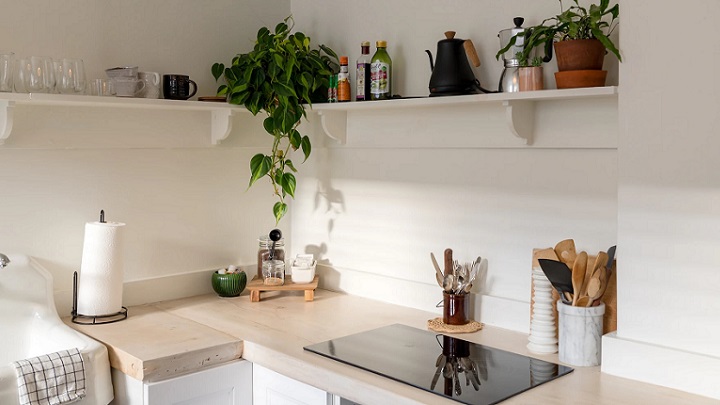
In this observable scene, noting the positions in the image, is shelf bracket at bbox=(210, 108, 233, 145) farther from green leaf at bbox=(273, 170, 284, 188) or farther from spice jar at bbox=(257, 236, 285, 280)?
spice jar at bbox=(257, 236, 285, 280)

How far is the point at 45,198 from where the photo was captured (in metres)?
2.35

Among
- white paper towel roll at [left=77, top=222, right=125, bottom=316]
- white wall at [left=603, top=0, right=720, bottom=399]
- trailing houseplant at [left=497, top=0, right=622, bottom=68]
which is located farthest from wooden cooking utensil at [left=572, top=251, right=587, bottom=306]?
white paper towel roll at [left=77, top=222, right=125, bottom=316]

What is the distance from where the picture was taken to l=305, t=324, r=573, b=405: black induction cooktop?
1754 mm

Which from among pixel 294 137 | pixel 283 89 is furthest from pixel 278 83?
pixel 294 137

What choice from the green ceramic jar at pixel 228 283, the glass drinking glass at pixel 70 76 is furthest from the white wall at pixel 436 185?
the glass drinking glass at pixel 70 76

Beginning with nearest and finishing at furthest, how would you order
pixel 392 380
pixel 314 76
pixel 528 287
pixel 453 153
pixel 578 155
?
pixel 392 380 → pixel 578 155 → pixel 528 287 → pixel 453 153 → pixel 314 76

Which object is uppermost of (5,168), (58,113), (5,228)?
(58,113)

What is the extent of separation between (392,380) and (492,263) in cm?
65

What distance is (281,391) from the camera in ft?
6.76

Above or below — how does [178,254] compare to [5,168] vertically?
below

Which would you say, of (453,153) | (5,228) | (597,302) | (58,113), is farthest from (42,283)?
(597,302)

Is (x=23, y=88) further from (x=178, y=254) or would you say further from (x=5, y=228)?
(x=178, y=254)

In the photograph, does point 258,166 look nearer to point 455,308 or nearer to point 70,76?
point 70,76

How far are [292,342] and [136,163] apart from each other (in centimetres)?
88
